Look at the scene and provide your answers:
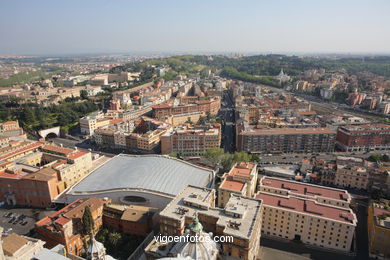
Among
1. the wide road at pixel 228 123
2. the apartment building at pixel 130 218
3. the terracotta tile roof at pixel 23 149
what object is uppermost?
the terracotta tile roof at pixel 23 149

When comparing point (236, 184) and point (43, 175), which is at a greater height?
point (236, 184)

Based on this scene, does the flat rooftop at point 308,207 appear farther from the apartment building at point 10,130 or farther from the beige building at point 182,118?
the apartment building at point 10,130

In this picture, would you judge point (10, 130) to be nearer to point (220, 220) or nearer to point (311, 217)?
point (220, 220)

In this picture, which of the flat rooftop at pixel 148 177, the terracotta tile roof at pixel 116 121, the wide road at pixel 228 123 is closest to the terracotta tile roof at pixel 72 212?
the flat rooftop at pixel 148 177

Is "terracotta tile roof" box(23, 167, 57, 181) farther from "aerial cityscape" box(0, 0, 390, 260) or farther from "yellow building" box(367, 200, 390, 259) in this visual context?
"yellow building" box(367, 200, 390, 259)

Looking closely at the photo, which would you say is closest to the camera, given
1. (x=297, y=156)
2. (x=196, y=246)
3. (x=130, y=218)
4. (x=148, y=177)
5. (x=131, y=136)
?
(x=196, y=246)

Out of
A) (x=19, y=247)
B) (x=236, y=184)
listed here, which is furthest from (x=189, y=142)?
(x=19, y=247)

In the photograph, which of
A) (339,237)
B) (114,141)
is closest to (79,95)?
(114,141)
